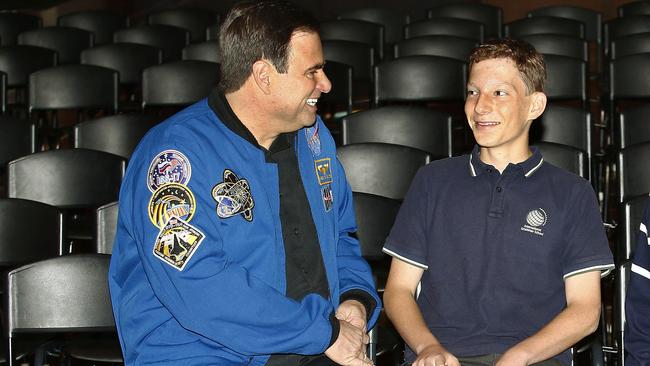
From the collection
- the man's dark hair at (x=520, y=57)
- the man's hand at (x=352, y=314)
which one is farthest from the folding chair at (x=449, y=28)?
the man's hand at (x=352, y=314)

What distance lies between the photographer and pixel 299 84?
2.72 m

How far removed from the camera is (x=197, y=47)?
747 centimetres

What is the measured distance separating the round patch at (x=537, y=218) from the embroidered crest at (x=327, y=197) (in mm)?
561

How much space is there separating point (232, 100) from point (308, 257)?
0.47 m

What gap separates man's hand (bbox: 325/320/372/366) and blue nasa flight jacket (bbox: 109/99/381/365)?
78mm

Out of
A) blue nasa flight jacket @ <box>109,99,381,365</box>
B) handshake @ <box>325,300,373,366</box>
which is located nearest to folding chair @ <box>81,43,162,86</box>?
blue nasa flight jacket @ <box>109,99,381,365</box>

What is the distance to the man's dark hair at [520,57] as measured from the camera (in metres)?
2.97

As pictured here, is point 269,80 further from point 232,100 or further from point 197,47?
point 197,47

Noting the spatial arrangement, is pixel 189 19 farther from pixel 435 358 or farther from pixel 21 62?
pixel 435 358

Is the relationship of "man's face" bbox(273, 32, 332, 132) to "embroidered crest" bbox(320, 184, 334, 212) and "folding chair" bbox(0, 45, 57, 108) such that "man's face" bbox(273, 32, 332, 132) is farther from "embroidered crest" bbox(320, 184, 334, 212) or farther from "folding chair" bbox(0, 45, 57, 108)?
"folding chair" bbox(0, 45, 57, 108)

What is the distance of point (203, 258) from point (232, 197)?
189 mm

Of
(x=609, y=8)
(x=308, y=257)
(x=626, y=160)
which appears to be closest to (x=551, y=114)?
(x=626, y=160)

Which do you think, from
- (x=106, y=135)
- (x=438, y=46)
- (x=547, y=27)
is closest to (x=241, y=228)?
(x=106, y=135)

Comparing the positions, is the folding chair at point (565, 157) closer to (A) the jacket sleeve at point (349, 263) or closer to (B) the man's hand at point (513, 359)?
(A) the jacket sleeve at point (349, 263)
